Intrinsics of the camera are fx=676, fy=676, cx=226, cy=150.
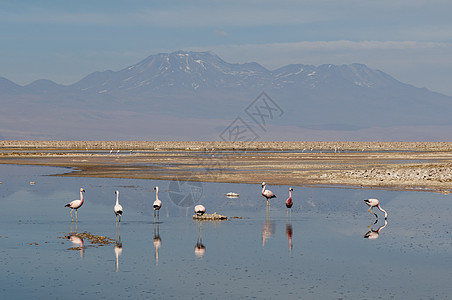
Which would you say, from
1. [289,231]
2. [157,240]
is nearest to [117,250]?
[157,240]

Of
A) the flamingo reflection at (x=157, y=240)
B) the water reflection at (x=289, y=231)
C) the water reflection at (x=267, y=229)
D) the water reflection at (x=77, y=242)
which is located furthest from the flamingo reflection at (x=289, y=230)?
the water reflection at (x=77, y=242)

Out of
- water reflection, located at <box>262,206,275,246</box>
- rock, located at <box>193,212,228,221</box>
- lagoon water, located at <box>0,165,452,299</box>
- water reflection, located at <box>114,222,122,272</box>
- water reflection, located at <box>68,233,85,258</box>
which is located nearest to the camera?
lagoon water, located at <box>0,165,452,299</box>

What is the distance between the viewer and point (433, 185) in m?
38.1

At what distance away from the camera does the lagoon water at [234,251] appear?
547 inches

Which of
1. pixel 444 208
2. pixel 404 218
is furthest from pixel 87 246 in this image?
pixel 444 208

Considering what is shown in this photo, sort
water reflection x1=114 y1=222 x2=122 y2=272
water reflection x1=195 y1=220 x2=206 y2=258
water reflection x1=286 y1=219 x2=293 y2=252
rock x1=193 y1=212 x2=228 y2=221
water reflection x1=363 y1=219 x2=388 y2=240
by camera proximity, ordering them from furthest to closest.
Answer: rock x1=193 y1=212 x2=228 y2=221, water reflection x1=363 y1=219 x2=388 y2=240, water reflection x1=286 y1=219 x2=293 y2=252, water reflection x1=195 y1=220 x2=206 y2=258, water reflection x1=114 y1=222 x2=122 y2=272

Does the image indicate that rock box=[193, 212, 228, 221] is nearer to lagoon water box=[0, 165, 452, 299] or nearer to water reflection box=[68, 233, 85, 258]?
lagoon water box=[0, 165, 452, 299]

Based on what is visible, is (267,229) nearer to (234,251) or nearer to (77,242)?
(234,251)

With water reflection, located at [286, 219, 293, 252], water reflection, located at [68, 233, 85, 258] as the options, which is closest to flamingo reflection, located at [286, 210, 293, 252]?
water reflection, located at [286, 219, 293, 252]

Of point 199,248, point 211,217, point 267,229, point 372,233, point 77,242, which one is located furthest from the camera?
point 211,217

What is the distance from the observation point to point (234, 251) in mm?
18031

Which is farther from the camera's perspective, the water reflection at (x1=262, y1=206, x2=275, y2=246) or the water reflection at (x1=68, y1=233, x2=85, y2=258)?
the water reflection at (x1=262, y1=206, x2=275, y2=246)

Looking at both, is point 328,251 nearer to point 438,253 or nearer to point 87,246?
point 438,253

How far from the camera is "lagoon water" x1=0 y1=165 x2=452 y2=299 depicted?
13.9m
